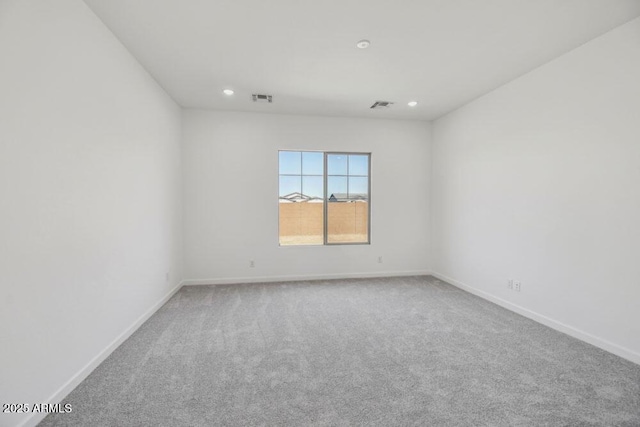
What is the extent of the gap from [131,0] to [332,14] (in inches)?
58.0

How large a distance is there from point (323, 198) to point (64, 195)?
3.61 metres

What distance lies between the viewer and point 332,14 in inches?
90.0

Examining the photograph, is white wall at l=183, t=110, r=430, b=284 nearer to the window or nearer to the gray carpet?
the window

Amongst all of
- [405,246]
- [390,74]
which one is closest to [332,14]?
[390,74]

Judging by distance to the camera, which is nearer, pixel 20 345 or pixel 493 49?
pixel 20 345

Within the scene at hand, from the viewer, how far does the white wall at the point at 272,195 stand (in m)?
4.56

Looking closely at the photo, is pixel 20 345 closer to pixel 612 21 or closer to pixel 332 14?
pixel 332 14

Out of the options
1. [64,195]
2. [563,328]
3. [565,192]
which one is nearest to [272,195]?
[64,195]

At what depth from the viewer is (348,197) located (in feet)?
16.8

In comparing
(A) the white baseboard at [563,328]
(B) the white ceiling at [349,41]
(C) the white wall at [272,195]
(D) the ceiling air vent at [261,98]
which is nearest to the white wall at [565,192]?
(A) the white baseboard at [563,328]

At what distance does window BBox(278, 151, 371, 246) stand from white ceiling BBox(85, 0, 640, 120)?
1305mm

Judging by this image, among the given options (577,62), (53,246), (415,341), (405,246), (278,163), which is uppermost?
(577,62)

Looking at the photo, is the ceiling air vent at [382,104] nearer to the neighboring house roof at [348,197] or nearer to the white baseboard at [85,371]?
the neighboring house roof at [348,197]

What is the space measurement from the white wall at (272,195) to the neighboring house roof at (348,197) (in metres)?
0.18
